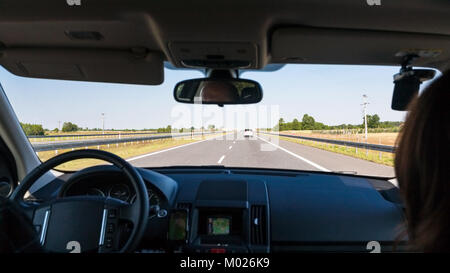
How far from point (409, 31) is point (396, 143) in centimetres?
221

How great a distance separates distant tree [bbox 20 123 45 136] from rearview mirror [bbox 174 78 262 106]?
1727 mm

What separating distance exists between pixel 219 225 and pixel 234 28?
166cm

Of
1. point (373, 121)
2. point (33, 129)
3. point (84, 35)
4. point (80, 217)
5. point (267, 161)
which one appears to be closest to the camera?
point (80, 217)

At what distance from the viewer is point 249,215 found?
2443mm

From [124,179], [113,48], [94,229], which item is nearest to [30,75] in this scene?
[113,48]

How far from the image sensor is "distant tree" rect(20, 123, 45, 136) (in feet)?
10.6

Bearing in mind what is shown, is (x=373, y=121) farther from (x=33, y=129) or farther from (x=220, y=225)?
(x=33, y=129)

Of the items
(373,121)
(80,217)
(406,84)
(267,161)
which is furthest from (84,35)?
(267,161)

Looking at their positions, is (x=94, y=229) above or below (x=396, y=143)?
below

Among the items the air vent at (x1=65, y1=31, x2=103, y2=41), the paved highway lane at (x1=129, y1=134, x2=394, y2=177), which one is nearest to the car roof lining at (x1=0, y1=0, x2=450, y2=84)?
the air vent at (x1=65, y1=31, x2=103, y2=41)

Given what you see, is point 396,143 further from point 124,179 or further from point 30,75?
point 30,75

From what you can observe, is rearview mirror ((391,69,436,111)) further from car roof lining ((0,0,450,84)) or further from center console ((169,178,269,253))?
center console ((169,178,269,253))

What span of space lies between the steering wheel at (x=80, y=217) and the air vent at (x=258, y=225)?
3.17 ft
